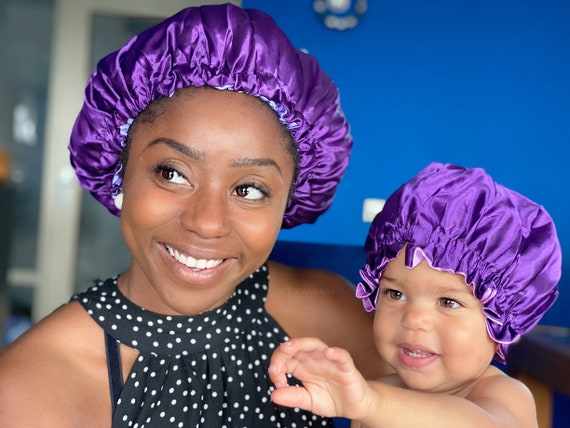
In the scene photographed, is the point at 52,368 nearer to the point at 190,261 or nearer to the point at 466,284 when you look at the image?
the point at 190,261

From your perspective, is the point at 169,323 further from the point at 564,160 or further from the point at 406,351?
the point at 564,160

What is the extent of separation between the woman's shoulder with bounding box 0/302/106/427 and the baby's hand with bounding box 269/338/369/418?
388 millimetres

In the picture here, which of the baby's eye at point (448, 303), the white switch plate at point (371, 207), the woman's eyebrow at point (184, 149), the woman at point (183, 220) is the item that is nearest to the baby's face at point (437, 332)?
the baby's eye at point (448, 303)

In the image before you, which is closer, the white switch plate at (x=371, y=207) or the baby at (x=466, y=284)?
the baby at (x=466, y=284)

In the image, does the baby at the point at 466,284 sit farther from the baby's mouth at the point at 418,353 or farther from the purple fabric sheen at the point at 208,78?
the purple fabric sheen at the point at 208,78

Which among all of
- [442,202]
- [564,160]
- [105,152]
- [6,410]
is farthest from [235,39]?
[564,160]

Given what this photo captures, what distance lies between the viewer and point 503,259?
1.44 meters

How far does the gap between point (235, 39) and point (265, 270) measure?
56 cm

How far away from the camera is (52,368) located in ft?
4.58

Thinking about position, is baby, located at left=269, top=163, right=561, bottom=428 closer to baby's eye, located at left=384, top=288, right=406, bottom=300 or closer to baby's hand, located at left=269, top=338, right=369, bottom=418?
baby's eye, located at left=384, top=288, right=406, bottom=300

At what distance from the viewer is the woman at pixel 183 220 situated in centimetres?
141

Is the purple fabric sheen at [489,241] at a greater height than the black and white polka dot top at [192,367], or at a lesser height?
greater

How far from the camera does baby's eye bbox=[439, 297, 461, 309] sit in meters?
1.47

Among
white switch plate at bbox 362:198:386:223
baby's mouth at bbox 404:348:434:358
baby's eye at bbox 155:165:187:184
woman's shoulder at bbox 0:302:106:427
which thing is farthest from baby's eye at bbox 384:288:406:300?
white switch plate at bbox 362:198:386:223
